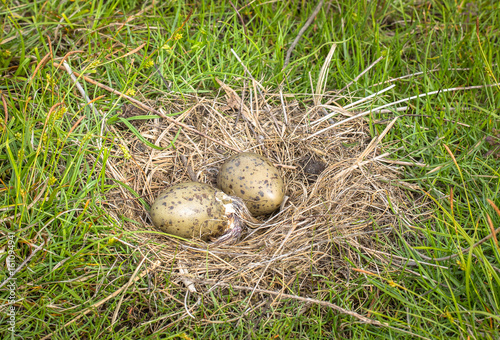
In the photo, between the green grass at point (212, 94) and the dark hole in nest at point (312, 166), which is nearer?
the green grass at point (212, 94)

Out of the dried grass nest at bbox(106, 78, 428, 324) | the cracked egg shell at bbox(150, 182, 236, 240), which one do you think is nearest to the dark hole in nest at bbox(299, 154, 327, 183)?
the dried grass nest at bbox(106, 78, 428, 324)

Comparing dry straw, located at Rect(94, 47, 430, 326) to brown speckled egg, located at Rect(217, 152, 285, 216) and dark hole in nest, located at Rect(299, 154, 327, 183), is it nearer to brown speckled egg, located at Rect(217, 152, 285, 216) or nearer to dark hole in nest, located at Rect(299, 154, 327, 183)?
dark hole in nest, located at Rect(299, 154, 327, 183)

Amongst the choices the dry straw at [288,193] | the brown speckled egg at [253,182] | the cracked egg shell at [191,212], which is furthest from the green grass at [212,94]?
the brown speckled egg at [253,182]

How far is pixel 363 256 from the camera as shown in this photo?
6.68 ft

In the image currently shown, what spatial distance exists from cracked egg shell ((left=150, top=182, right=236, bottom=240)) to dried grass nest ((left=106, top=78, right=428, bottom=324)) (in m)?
0.10

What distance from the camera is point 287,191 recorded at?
2.77m

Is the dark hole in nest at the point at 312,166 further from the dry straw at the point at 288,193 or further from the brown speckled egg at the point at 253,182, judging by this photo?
the brown speckled egg at the point at 253,182

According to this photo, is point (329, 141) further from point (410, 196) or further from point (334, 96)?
point (410, 196)

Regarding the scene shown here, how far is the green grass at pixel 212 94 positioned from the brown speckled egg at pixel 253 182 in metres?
0.73

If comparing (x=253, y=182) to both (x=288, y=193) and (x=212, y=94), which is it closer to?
(x=288, y=193)

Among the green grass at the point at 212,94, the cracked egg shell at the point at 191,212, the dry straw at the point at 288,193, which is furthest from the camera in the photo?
the cracked egg shell at the point at 191,212

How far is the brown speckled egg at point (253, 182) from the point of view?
250cm

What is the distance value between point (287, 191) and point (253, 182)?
0.39 m

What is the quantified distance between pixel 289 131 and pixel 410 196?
3.28 ft
